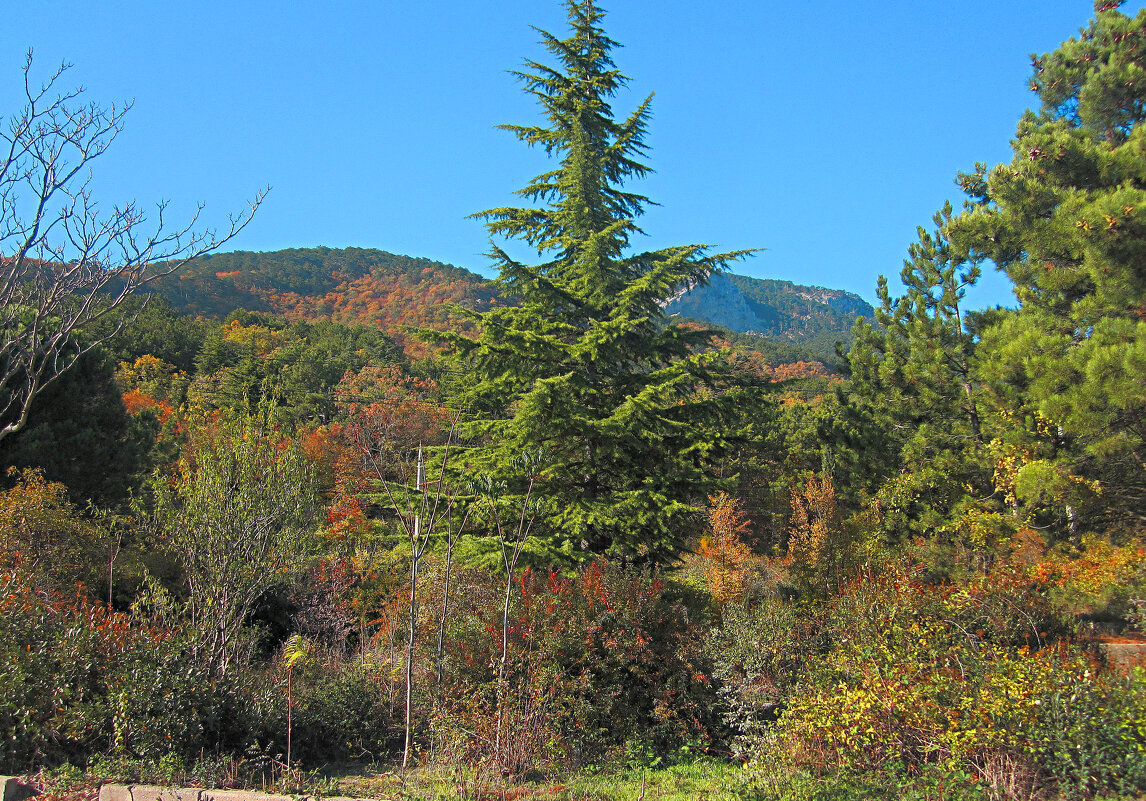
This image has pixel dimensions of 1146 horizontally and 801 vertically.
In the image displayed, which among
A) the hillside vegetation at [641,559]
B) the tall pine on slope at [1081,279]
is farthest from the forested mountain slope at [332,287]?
the tall pine on slope at [1081,279]

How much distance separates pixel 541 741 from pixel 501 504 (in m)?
5.39

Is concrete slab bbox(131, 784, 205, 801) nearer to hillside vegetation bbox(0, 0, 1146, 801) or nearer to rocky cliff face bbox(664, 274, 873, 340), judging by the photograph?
hillside vegetation bbox(0, 0, 1146, 801)

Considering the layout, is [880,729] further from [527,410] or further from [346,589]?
[346,589]

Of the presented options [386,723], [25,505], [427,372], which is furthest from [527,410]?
[427,372]

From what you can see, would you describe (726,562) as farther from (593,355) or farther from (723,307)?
(723,307)

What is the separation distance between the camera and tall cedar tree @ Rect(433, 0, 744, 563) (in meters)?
12.1

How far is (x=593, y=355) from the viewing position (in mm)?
12633

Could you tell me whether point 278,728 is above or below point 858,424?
below

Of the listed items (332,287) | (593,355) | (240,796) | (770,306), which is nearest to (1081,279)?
(593,355)

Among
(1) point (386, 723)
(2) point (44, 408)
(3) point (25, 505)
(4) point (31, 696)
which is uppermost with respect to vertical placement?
(2) point (44, 408)

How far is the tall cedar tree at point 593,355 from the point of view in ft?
39.8

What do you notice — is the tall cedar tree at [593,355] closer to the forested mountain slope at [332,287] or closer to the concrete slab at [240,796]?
the concrete slab at [240,796]

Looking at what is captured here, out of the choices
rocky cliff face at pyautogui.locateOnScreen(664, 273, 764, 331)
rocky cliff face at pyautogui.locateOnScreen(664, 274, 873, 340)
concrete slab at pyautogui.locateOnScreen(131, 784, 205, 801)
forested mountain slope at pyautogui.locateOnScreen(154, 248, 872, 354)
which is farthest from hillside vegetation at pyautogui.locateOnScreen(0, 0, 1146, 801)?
rocky cliff face at pyautogui.locateOnScreen(664, 273, 764, 331)

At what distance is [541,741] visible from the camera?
675cm
